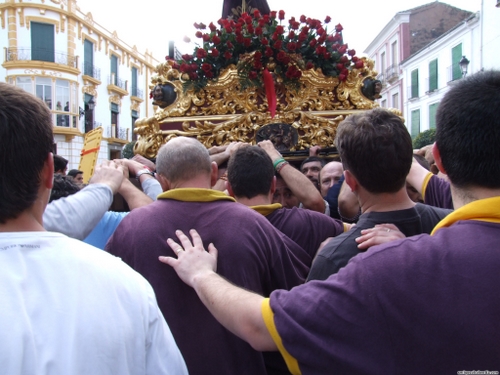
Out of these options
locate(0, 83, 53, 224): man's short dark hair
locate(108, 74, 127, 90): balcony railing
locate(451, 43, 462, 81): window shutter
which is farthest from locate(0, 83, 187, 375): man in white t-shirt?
locate(108, 74, 127, 90): balcony railing

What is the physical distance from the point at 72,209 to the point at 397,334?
4.07ft

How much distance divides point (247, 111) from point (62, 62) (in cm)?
2296

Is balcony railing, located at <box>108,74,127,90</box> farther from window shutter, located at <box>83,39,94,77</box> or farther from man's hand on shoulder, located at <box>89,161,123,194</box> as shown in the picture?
man's hand on shoulder, located at <box>89,161,123,194</box>

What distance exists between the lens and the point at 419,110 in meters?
24.4

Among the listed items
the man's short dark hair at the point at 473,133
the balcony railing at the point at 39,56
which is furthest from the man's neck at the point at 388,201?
the balcony railing at the point at 39,56

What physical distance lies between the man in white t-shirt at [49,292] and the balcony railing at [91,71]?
2668 centimetres

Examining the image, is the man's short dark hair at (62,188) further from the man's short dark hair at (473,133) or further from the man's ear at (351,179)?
the man's short dark hair at (473,133)

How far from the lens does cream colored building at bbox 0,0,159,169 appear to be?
22.6 meters

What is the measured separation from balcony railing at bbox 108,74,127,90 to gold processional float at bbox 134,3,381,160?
84.5 ft

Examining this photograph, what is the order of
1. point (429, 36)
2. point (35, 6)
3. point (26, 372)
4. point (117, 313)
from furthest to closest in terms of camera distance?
point (429, 36) < point (35, 6) < point (117, 313) < point (26, 372)

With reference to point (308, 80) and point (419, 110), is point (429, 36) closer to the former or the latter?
point (419, 110)

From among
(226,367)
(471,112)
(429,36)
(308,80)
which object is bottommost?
(226,367)

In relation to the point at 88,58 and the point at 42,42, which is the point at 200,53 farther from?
the point at 88,58

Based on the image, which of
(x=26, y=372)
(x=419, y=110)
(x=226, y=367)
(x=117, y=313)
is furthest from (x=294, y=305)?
(x=419, y=110)
